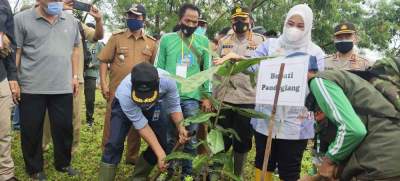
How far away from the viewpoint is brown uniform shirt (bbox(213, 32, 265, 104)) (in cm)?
446

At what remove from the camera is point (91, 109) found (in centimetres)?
775

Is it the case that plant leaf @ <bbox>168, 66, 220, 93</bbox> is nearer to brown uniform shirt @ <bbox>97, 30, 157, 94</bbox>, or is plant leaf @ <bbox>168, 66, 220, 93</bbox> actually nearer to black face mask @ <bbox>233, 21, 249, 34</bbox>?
black face mask @ <bbox>233, 21, 249, 34</bbox>

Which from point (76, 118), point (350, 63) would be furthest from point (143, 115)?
point (350, 63)

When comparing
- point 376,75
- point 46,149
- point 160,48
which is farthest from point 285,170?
point 46,149

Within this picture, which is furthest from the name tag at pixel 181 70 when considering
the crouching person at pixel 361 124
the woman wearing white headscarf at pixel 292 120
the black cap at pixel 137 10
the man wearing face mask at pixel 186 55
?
the crouching person at pixel 361 124

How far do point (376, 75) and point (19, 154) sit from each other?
4361mm

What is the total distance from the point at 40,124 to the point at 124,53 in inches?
46.4

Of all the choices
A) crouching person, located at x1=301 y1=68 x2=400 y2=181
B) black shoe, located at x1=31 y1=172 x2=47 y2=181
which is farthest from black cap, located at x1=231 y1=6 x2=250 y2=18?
black shoe, located at x1=31 y1=172 x2=47 y2=181

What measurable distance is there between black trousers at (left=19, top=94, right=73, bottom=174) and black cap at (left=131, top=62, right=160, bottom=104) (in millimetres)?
1350

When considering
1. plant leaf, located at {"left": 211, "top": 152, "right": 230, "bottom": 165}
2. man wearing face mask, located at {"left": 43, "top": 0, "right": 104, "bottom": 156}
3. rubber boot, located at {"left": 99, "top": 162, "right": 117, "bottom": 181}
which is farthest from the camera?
man wearing face mask, located at {"left": 43, "top": 0, "right": 104, "bottom": 156}

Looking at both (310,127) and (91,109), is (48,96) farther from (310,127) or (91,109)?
(91,109)

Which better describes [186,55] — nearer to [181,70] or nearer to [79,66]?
[181,70]

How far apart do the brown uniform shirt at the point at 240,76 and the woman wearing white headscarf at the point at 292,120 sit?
1.96 feet

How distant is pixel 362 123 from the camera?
7.91 feet
